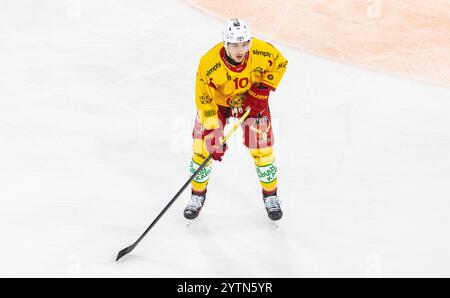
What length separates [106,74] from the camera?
6602 mm

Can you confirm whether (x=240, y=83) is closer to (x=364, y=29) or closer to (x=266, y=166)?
(x=266, y=166)

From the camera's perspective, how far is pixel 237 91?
4250 mm

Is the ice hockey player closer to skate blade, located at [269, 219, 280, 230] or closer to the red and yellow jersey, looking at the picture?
the red and yellow jersey

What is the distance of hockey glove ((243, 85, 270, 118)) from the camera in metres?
4.25

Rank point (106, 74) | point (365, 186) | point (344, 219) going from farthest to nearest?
1. point (106, 74)
2. point (365, 186)
3. point (344, 219)

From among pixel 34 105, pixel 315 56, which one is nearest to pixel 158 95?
pixel 34 105

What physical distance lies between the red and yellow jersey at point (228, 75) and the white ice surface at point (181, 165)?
3.04 ft

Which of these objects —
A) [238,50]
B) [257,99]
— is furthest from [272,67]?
[238,50]

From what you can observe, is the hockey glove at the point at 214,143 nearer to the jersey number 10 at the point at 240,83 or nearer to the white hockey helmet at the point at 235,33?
the jersey number 10 at the point at 240,83

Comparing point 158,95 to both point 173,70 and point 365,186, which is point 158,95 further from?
point 365,186

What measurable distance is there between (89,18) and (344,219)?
166 inches

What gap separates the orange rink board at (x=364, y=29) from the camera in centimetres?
704

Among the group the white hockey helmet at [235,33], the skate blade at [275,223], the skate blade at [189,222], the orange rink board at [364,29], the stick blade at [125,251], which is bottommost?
the skate blade at [189,222]

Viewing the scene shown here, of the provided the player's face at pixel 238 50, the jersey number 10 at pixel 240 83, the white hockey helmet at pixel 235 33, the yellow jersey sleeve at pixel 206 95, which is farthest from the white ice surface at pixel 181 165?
the white hockey helmet at pixel 235 33
